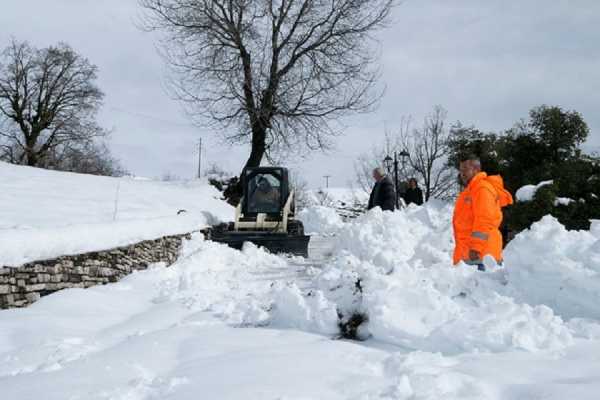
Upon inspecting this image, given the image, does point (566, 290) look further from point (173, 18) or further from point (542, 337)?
point (173, 18)

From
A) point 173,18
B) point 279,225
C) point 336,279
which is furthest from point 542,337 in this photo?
point 173,18

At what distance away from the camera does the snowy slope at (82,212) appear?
16.7 ft

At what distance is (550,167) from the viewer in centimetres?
1200

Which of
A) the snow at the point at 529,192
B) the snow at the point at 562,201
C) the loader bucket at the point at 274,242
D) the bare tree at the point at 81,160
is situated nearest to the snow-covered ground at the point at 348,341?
the loader bucket at the point at 274,242

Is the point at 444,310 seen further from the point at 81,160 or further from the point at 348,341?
the point at 81,160

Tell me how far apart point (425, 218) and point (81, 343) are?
10027mm

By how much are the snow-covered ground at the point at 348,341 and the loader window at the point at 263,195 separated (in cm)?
771

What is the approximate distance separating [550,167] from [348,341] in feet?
33.9

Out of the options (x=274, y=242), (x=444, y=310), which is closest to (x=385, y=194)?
(x=274, y=242)

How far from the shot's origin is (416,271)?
433 centimetres

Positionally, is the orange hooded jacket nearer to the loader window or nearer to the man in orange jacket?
the man in orange jacket

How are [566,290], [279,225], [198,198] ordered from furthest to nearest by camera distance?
[198,198] → [279,225] → [566,290]

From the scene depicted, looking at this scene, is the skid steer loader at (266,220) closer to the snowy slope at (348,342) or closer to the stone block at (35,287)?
the snowy slope at (348,342)

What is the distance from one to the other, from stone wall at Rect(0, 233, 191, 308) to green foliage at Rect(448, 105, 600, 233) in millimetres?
7232
